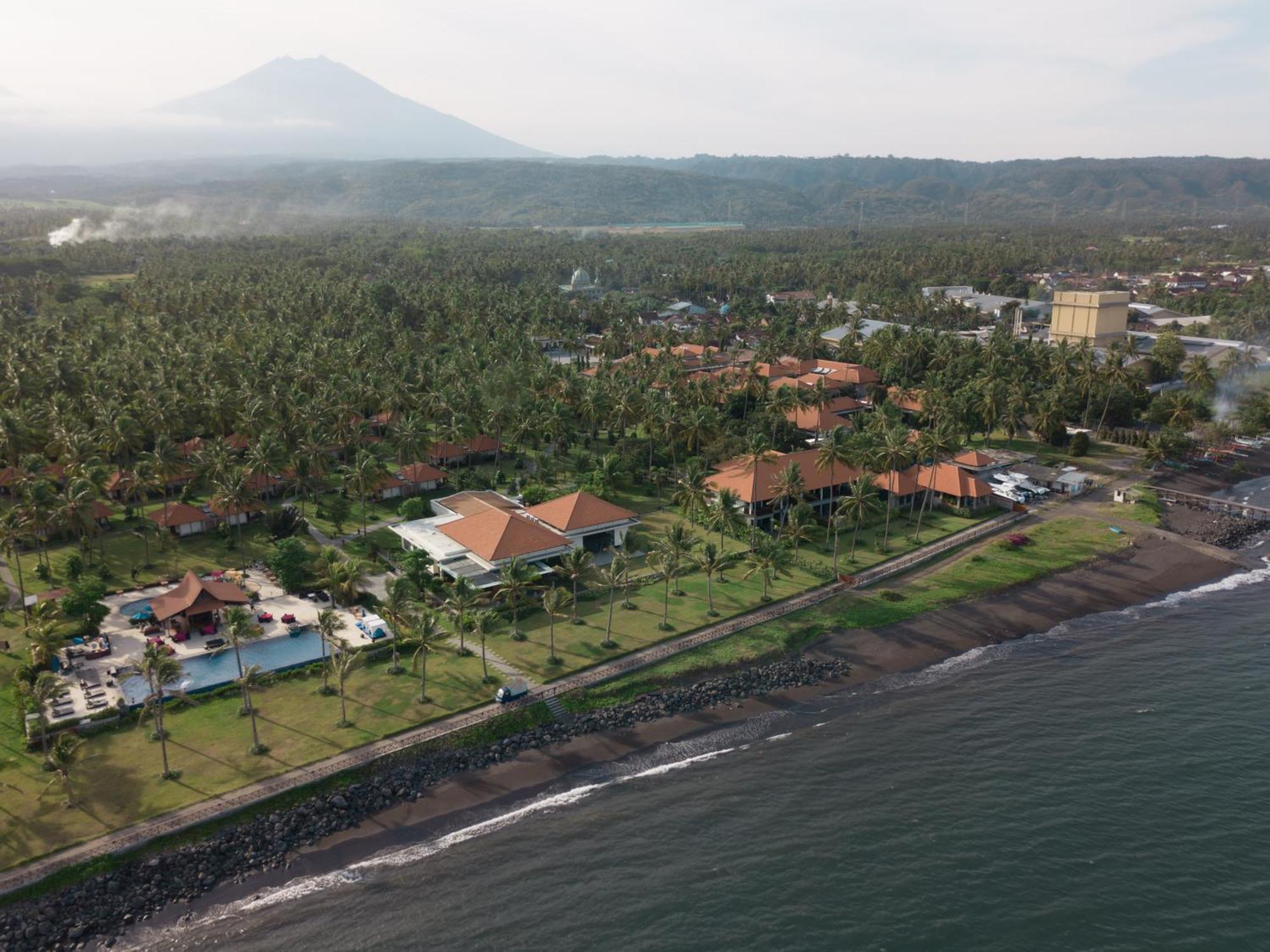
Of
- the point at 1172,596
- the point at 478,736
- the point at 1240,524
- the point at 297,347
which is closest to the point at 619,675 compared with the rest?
the point at 478,736

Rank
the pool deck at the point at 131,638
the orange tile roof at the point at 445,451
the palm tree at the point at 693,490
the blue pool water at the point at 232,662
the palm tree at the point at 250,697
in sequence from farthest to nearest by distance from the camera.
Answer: the orange tile roof at the point at 445,451
the palm tree at the point at 693,490
the blue pool water at the point at 232,662
the pool deck at the point at 131,638
the palm tree at the point at 250,697

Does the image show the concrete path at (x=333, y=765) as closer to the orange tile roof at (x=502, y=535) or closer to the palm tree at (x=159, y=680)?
the palm tree at (x=159, y=680)

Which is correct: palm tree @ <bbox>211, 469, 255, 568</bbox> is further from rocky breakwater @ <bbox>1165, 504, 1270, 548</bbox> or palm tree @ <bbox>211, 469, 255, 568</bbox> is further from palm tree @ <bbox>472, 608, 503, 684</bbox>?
rocky breakwater @ <bbox>1165, 504, 1270, 548</bbox>

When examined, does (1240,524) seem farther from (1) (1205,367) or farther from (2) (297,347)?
(2) (297,347)

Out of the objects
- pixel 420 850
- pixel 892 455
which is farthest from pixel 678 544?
pixel 420 850

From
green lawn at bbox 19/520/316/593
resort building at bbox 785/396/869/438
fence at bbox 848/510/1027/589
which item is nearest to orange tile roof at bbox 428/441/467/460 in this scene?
green lawn at bbox 19/520/316/593

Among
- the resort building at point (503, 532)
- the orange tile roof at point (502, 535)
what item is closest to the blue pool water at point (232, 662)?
the resort building at point (503, 532)
